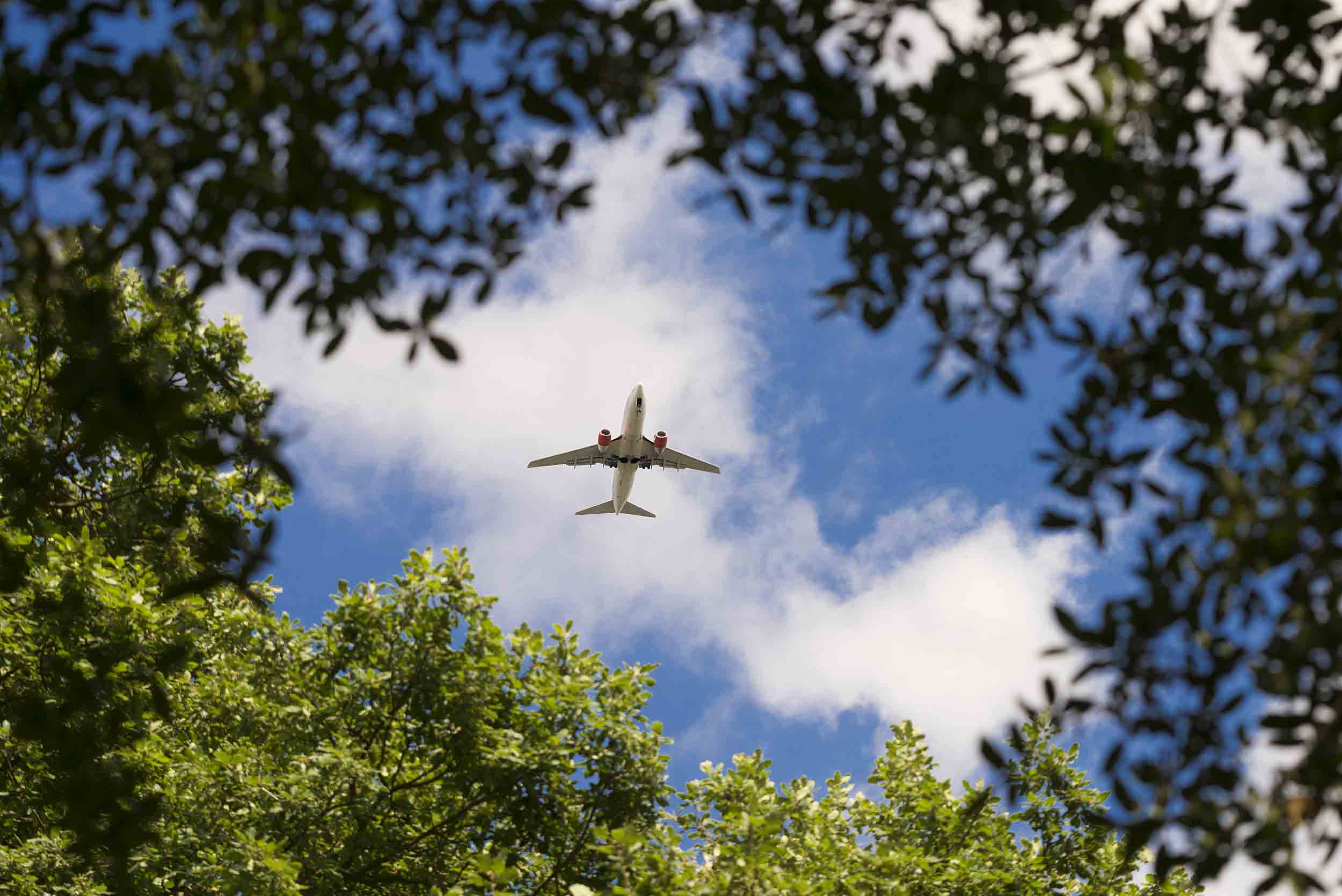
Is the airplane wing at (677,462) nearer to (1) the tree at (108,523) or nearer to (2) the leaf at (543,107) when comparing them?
(1) the tree at (108,523)

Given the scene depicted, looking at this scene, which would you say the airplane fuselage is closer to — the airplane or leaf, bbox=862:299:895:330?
the airplane

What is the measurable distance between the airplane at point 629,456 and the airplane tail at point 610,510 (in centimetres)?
562

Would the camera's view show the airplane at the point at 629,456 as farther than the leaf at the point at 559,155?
Yes

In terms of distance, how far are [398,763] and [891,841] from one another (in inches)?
265

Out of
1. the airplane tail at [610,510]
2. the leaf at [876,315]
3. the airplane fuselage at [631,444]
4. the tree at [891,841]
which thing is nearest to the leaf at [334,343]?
the leaf at [876,315]

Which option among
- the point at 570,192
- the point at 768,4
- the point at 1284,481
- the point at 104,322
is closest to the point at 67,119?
the point at 104,322

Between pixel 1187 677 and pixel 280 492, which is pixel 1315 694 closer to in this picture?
pixel 1187 677

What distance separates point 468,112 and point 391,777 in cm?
1001

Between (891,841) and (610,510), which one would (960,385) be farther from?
A: (610,510)

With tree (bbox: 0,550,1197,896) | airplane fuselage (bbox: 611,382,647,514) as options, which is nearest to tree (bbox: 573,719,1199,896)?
tree (bbox: 0,550,1197,896)

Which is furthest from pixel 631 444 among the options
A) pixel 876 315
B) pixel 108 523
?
Answer: pixel 876 315

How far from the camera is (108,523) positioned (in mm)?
16234

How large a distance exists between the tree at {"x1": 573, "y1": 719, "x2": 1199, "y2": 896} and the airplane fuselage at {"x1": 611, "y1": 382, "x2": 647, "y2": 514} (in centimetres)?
2194

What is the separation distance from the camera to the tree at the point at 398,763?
43.4 feet
